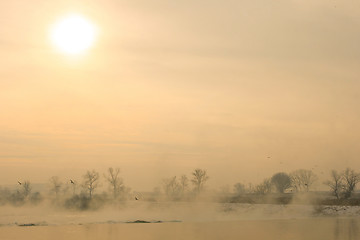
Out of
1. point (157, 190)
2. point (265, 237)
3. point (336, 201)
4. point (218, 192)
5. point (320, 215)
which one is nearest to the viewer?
point (265, 237)

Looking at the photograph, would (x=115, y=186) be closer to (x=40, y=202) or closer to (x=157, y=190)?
(x=157, y=190)

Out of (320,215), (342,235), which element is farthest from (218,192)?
(342,235)

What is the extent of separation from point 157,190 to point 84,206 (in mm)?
75217

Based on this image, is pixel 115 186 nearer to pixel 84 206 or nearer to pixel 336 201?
pixel 84 206

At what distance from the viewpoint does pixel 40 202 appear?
14462 cm

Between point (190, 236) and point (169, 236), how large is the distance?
92.0 inches

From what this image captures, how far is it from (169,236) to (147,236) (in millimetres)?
2685

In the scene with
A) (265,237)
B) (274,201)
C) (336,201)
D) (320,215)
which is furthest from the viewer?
(274,201)

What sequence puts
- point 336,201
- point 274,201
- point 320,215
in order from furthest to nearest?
point 274,201, point 336,201, point 320,215

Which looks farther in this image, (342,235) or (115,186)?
(115,186)

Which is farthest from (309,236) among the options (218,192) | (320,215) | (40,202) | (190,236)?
(218,192)

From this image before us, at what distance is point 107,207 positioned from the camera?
122938 mm

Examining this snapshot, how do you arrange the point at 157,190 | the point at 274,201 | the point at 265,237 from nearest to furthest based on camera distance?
the point at 265,237, the point at 274,201, the point at 157,190

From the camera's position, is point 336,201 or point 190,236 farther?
point 336,201
